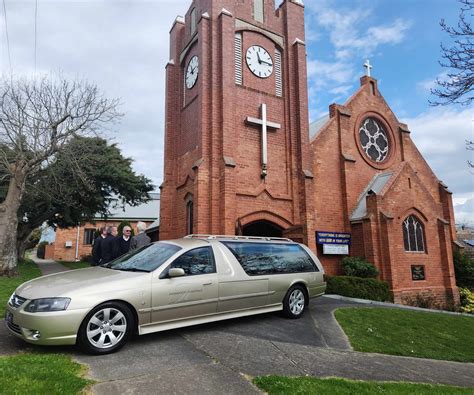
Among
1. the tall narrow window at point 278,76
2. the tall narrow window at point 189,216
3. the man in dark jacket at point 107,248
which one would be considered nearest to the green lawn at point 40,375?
the man in dark jacket at point 107,248

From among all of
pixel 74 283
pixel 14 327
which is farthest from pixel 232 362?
pixel 14 327

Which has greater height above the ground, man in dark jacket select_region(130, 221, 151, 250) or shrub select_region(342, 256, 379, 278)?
man in dark jacket select_region(130, 221, 151, 250)

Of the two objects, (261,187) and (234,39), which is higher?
(234,39)

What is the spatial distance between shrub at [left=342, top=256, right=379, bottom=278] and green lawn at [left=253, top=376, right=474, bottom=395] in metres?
10.2

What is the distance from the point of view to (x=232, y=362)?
471 centimetres

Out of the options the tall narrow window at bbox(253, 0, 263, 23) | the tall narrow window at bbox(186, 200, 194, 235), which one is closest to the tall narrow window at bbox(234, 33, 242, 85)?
the tall narrow window at bbox(253, 0, 263, 23)

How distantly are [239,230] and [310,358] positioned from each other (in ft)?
26.3

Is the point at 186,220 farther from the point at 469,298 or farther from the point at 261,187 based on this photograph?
the point at 469,298

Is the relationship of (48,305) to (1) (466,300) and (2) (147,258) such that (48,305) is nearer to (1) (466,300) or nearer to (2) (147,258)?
(2) (147,258)

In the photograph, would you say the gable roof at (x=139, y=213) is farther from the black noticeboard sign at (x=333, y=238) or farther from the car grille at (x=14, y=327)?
the car grille at (x=14, y=327)

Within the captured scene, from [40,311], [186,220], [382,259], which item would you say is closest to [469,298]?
[382,259]

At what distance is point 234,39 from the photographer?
1446 cm

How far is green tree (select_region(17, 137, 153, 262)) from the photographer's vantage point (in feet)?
64.4

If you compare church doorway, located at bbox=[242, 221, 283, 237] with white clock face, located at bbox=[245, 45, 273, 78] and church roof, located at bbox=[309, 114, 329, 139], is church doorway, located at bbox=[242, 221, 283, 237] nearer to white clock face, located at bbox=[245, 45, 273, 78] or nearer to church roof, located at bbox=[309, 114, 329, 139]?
church roof, located at bbox=[309, 114, 329, 139]
